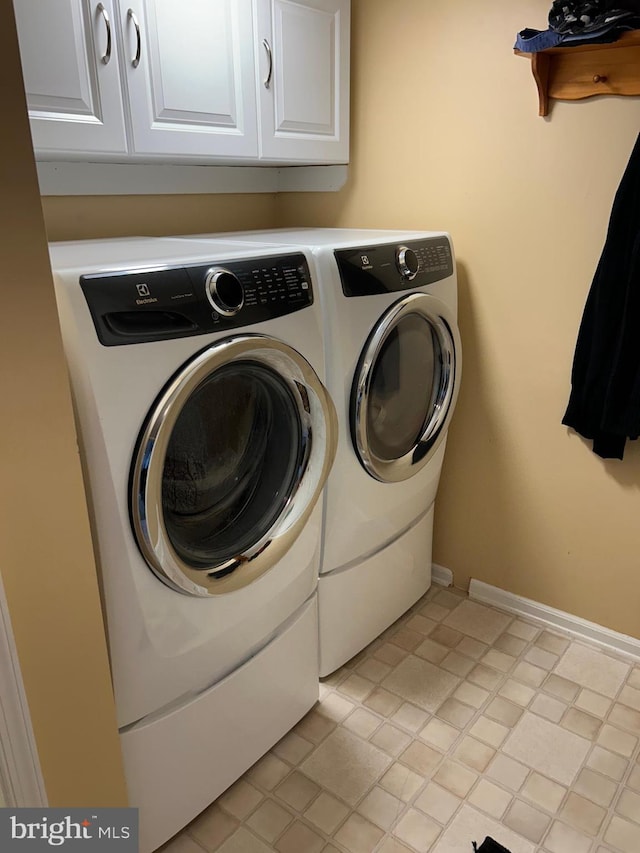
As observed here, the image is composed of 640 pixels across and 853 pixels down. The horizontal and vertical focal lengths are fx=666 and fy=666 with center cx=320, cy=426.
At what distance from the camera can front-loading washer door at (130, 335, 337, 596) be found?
3.79 ft

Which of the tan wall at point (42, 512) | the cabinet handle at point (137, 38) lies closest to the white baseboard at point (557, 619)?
the tan wall at point (42, 512)

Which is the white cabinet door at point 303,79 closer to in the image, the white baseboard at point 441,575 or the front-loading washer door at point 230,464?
the front-loading washer door at point 230,464

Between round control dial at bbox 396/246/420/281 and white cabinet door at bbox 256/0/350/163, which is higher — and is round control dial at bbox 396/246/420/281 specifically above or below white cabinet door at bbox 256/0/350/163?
below

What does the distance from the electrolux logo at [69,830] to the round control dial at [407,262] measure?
1337 millimetres

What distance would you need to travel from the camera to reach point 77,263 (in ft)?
3.89

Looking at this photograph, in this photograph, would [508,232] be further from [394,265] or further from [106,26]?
[106,26]

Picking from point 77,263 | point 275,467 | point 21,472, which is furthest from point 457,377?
point 21,472

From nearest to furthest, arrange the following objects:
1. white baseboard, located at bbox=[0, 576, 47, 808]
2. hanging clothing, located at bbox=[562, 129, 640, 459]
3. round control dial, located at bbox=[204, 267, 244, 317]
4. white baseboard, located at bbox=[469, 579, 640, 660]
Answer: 1. white baseboard, located at bbox=[0, 576, 47, 808]
2. round control dial, located at bbox=[204, 267, 244, 317]
3. hanging clothing, located at bbox=[562, 129, 640, 459]
4. white baseboard, located at bbox=[469, 579, 640, 660]

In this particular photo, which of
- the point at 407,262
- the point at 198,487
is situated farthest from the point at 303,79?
the point at 198,487

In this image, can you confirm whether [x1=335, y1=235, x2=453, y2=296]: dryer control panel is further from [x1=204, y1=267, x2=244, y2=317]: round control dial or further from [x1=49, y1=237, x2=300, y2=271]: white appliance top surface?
[x1=204, y1=267, x2=244, y2=317]: round control dial

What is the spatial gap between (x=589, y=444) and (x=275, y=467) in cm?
98

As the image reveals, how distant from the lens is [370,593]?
1940 mm

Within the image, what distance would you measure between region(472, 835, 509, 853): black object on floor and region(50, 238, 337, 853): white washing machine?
20.7 inches

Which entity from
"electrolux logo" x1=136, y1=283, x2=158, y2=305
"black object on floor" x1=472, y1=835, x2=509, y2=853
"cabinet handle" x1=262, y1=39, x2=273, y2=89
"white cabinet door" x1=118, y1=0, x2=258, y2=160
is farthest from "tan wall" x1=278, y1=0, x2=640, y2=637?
"electrolux logo" x1=136, y1=283, x2=158, y2=305
